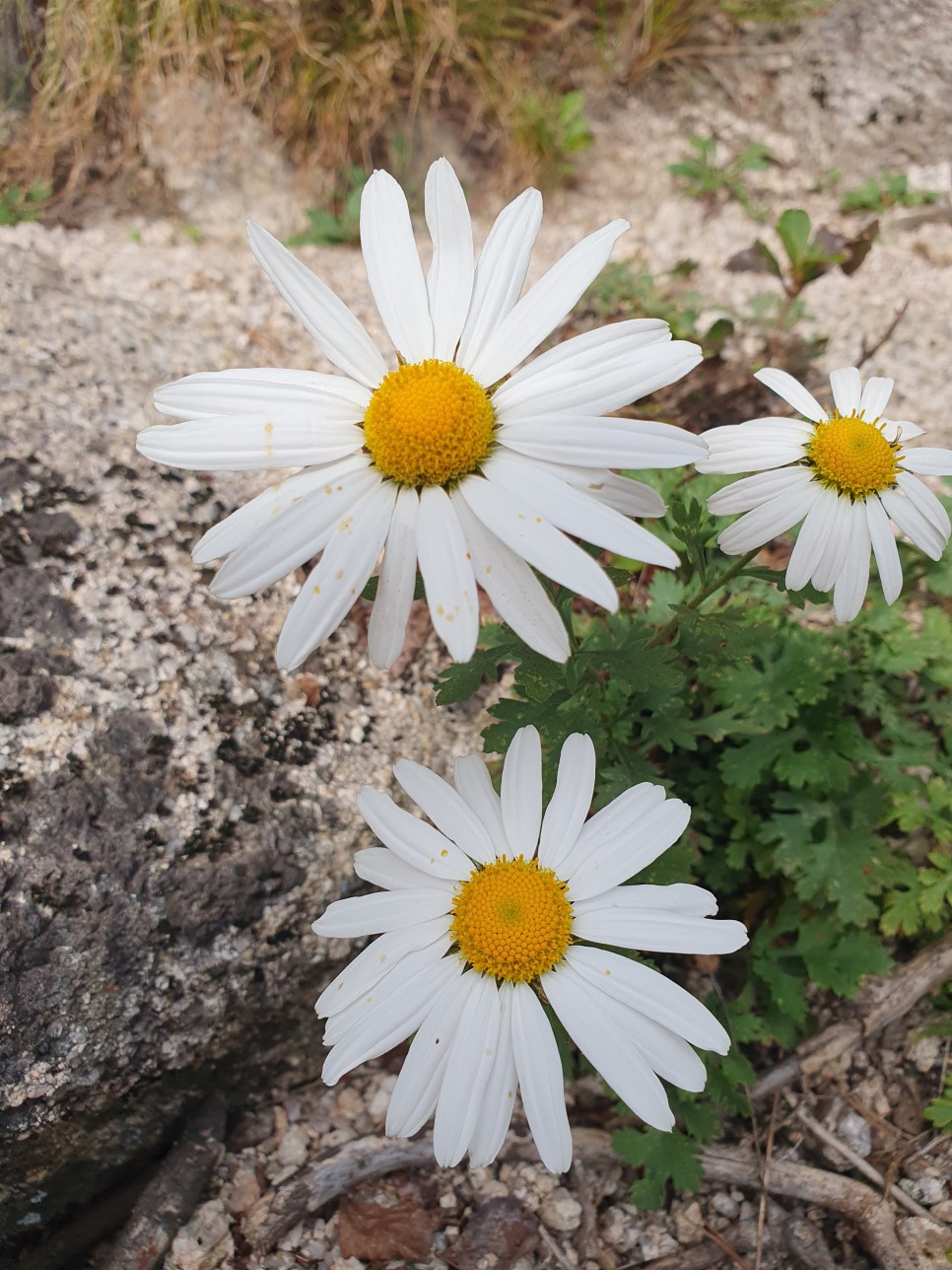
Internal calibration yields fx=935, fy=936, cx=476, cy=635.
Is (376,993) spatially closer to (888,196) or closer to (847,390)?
(847,390)

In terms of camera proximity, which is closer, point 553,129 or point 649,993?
point 649,993

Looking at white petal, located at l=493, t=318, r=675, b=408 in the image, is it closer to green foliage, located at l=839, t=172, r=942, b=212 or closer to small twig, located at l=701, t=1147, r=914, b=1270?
small twig, located at l=701, t=1147, r=914, b=1270

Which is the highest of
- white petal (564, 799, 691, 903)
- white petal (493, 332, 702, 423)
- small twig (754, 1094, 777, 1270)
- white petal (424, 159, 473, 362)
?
white petal (424, 159, 473, 362)

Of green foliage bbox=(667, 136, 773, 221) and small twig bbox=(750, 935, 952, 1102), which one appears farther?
green foliage bbox=(667, 136, 773, 221)

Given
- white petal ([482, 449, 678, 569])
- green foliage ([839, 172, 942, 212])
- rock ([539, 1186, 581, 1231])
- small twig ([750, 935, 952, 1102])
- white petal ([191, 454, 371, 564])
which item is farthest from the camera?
green foliage ([839, 172, 942, 212])

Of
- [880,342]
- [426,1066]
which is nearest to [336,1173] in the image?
[426,1066]

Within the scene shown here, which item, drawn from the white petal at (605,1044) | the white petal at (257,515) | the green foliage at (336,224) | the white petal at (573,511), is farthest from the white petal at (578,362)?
the green foliage at (336,224)

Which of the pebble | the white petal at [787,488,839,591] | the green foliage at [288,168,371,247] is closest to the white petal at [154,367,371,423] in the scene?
the white petal at [787,488,839,591]
